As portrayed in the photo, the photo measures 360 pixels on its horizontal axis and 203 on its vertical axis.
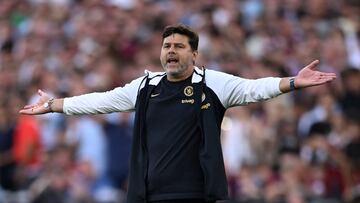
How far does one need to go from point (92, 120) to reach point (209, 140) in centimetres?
663

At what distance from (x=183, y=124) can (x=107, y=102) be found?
0.75 m

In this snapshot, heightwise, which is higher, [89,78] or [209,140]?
[89,78]

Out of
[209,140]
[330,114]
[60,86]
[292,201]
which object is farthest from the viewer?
[60,86]

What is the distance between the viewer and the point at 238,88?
28.3 ft

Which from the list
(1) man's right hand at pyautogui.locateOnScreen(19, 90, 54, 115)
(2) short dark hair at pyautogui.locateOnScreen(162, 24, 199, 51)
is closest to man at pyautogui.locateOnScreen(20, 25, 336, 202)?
(2) short dark hair at pyautogui.locateOnScreen(162, 24, 199, 51)

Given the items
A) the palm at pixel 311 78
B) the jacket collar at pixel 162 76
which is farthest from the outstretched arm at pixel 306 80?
the jacket collar at pixel 162 76

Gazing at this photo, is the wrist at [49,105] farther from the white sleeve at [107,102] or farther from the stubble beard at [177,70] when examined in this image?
the stubble beard at [177,70]

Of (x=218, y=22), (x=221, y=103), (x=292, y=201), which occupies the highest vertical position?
(x=218, y=22)

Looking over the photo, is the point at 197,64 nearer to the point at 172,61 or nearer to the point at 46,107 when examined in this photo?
the point at 46,107

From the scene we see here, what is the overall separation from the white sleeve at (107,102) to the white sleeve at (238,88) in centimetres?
64

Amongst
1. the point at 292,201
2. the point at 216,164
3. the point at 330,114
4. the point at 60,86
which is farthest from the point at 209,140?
the point at 60,86

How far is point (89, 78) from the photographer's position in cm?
1631

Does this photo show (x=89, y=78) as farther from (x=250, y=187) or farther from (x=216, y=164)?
(x=216, y=164)

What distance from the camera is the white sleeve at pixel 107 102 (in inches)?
352
